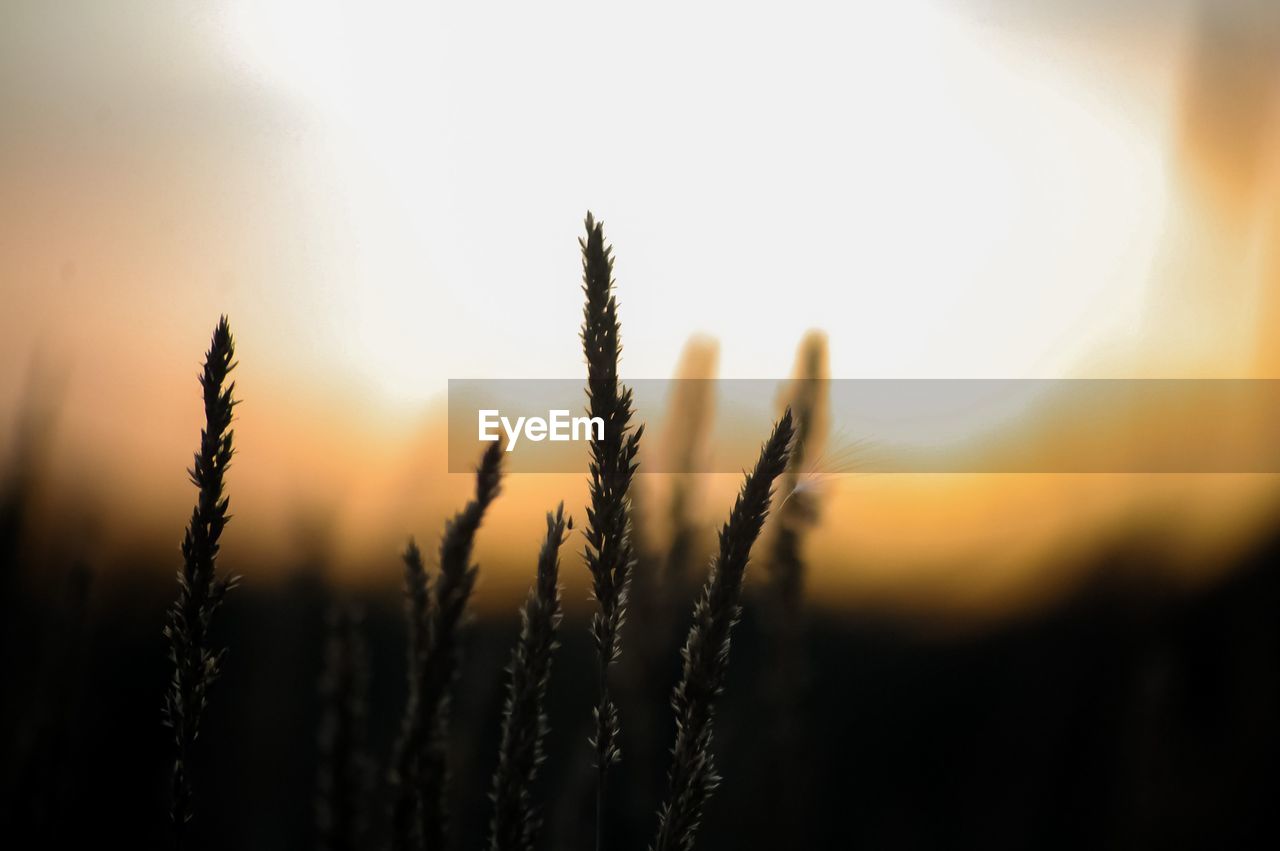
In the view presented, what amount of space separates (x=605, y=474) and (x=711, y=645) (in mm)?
240

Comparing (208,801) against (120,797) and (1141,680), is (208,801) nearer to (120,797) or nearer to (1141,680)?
(120,797)

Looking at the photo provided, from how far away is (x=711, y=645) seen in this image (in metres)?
1.04

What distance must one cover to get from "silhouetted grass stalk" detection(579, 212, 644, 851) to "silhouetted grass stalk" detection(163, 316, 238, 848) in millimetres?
498

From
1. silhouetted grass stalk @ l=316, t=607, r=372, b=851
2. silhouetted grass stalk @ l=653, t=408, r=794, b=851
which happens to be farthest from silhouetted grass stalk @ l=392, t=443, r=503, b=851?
silhouetted grass stalk @ l=653, t=408, r=794, b=851

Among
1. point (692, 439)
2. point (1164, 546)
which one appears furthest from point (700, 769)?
point (1164, 546)

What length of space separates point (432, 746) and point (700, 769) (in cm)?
32

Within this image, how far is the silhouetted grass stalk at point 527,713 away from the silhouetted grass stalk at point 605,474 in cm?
5

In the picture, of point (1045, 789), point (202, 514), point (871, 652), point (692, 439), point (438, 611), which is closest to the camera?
point (438, 611)

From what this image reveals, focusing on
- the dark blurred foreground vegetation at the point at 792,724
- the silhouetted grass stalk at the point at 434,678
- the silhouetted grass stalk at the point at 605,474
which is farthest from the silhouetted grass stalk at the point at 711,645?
the dark blurred foreground vegetation at the point at 792,724

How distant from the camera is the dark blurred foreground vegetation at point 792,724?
1.70m

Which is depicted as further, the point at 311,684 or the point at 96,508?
the point at 311,684

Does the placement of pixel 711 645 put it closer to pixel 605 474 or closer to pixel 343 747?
pixel 605 474

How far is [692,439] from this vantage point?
2092mm

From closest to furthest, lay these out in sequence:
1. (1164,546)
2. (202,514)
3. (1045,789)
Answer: (202,514) < (1045,789) < (1164,546)
